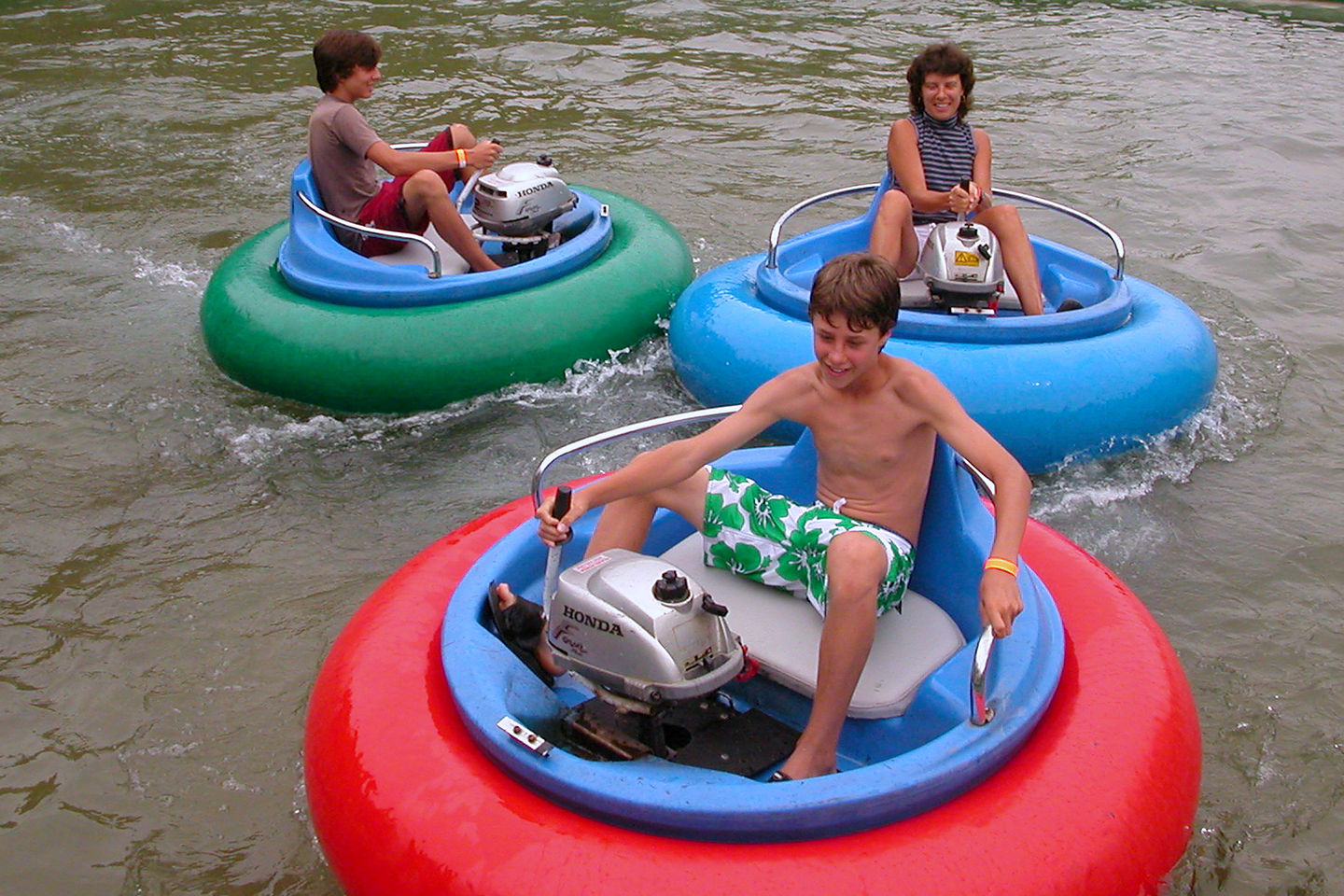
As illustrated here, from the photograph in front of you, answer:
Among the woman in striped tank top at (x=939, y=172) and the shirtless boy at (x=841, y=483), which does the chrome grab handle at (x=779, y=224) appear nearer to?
the woman in striped tank top at (x=939, y=172)

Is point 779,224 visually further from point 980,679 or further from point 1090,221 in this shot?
point 980,679

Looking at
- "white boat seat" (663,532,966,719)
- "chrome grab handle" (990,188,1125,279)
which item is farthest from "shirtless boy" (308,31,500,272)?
"white boat seat" (663,532,966,719)

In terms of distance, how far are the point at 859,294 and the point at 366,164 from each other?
3245mm

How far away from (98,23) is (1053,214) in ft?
30.0

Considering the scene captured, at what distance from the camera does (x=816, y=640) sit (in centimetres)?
297

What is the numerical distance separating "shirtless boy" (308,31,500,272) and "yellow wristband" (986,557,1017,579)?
3352 mm

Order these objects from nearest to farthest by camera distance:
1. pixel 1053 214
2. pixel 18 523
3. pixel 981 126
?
pixel 18 523, pixel 1053 214, pixel 981 126

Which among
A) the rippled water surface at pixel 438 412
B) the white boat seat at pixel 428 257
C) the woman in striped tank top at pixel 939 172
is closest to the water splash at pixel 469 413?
the rippled water surface at pixel 438 412

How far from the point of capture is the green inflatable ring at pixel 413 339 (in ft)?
16.2

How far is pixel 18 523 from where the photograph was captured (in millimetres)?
4375

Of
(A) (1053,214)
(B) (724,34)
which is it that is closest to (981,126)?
(A) (1053,214)

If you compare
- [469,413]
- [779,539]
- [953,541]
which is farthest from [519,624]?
[469,413]

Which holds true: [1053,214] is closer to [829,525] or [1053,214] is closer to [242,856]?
[829,525]

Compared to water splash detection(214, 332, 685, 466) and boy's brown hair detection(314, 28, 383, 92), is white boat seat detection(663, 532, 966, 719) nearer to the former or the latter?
water splash detection(214, 332, 685, 466)
